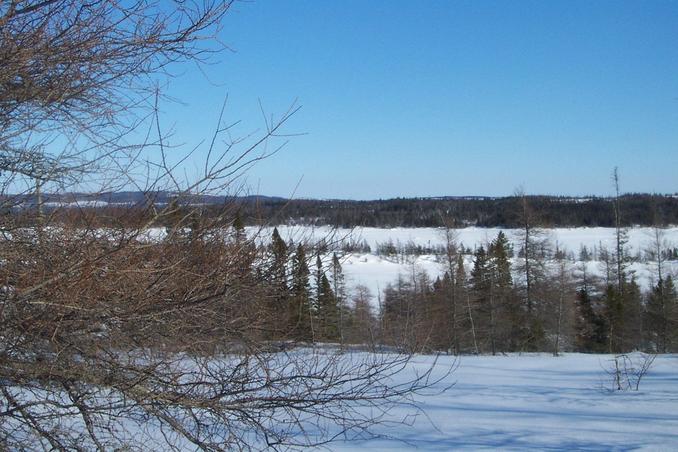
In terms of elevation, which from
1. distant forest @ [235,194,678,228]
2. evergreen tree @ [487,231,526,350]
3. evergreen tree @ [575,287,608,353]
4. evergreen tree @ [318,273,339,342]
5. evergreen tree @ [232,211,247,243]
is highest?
distant forest @ [235,194,678,228]

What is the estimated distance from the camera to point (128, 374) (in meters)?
3.10

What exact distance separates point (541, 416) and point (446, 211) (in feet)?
→ 63.7

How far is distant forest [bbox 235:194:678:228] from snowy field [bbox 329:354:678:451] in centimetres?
204

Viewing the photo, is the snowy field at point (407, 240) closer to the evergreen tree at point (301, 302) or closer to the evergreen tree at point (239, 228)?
the evergreen tree at point (239, 228)

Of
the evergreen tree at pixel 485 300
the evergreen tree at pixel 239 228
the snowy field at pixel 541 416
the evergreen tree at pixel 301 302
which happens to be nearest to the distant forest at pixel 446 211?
the evergreen tree at pixel 239 228

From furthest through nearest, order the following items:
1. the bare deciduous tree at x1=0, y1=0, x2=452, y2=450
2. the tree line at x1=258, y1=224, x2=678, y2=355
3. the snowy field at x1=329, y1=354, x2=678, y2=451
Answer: the tree line at x1=258, y1=224, x2=678, y2=355, the snowy field at x1=329, y1=354, x2=678, y2=451, the bare deciduous tree at x1=0, y1=0, x2=452, y2=450

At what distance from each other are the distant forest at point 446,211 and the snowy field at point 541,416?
2.04 m

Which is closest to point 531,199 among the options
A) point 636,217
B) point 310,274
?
point 636,217

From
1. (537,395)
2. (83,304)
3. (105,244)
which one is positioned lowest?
(537,395)

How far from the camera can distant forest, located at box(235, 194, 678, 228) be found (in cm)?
362

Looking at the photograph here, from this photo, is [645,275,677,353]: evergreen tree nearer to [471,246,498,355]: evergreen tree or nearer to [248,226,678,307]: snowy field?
[248,226,678,307]: snowy field

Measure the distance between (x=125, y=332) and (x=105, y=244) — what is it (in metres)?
0.45

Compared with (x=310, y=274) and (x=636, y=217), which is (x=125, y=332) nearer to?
(x=310, y=274)

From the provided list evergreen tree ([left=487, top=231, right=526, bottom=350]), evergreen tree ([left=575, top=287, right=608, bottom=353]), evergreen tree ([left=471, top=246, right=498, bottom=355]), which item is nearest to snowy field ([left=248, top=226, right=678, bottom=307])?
evergreen tree ([left=487, top=231, right=526, bottom=350])
